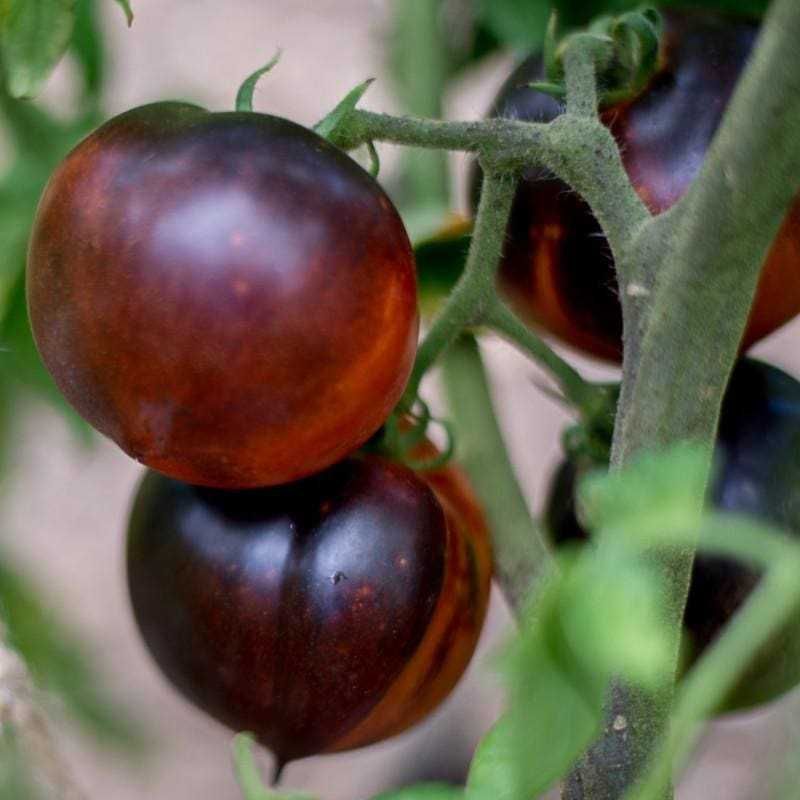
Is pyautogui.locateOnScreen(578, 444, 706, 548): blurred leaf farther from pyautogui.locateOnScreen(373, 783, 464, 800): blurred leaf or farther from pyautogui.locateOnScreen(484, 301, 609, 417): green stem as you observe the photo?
pyautogui.locateOnScreen(484, 301, 609, 417): green stem

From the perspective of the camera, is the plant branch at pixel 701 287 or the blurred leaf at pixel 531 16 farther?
the blurred leaf at pixel 531 16

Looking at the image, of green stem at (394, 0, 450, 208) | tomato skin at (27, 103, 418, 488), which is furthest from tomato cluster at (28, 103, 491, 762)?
green stem at (394, 0, 450, 208)

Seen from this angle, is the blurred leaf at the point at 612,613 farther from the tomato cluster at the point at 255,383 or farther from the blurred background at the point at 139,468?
the blurred background at the point at 139,468

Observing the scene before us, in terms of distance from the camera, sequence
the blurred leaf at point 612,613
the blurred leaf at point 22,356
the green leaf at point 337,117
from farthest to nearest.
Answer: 1. the blurred leaf at point 22,356
2. the green leaf at point 337,117
3. the blurred leaf at point 612,613

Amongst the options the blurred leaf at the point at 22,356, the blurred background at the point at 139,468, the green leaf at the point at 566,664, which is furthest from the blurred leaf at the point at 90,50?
the green leaf at the point at 566,664

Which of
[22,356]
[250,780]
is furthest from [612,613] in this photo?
[22,356]

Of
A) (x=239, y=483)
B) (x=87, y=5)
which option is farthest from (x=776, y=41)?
(x=87, y=5)
